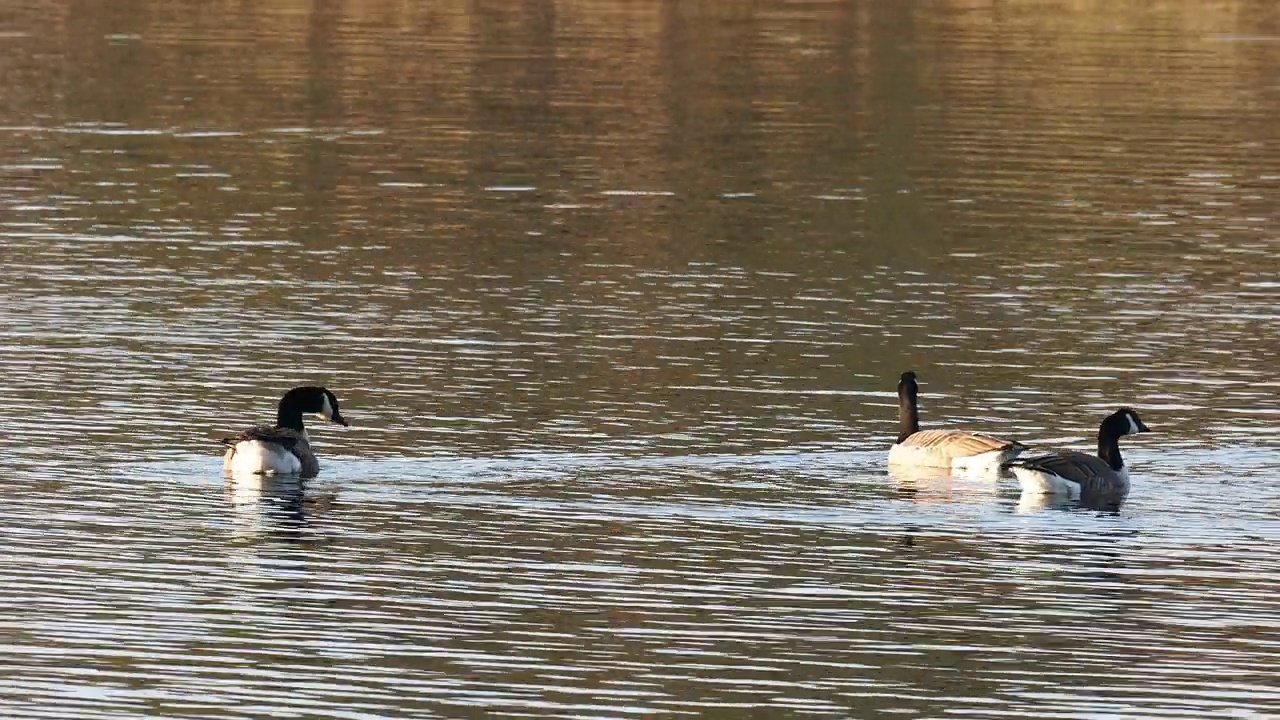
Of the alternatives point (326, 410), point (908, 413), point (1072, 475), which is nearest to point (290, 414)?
point (326, 410)

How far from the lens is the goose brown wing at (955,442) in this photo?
2497cm

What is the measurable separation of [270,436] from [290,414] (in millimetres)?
1079

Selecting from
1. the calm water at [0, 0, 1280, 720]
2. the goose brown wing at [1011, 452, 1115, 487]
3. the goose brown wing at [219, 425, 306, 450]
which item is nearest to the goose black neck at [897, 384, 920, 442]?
the calm water at [0, 0, 1280, 720]

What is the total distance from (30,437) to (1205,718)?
43.3 feet

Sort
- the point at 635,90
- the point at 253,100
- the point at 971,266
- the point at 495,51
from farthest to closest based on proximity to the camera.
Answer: the point at 495,51, the point at 635,90, the point at 253,100, the point at 971,266

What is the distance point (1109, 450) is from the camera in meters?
24.4

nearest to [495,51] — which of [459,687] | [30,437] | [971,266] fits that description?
[971,266]

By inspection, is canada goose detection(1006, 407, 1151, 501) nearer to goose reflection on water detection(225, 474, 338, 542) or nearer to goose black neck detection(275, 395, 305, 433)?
goose reflection on water detection(225, 474, 338, 542)

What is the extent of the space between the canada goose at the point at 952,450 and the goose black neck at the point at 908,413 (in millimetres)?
766

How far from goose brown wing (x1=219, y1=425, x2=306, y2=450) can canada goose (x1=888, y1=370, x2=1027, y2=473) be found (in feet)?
18.8

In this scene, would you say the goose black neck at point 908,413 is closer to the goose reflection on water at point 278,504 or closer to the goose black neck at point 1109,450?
the goose black neck at point 1109,450

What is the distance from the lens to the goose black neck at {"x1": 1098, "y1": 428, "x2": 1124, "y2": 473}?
→ 2436cm

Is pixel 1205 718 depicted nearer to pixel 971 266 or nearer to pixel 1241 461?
pixel 1241 461

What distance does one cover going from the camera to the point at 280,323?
33031mm
